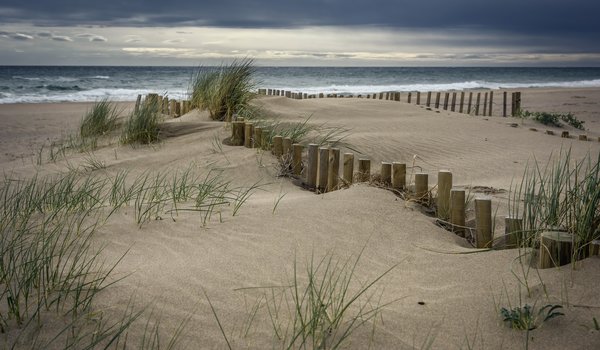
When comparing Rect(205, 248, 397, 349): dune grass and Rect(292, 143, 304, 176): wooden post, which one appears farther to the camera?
Rect(292, 143, 304, 176): wooden post

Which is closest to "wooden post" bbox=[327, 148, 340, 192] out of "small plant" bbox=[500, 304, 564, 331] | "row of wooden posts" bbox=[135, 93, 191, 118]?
"small plant" bbox=[500, 304, 564, 331]

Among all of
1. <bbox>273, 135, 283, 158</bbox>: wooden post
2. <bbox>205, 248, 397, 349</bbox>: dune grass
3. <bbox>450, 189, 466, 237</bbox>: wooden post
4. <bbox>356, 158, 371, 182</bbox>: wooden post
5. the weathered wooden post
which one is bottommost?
<bbox>205, 248, 397, 349</bbox>: dune grass

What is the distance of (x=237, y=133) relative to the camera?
7.22m

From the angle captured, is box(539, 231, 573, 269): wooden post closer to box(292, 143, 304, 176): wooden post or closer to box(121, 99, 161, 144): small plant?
box(292, 143, 304, 176): wooden post

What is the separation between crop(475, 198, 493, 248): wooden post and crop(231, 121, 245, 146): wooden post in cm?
397

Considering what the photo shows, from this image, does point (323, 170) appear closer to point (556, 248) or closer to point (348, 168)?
point (348, 168)

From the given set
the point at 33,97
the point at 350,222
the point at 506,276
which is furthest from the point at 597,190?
the point at 33,97

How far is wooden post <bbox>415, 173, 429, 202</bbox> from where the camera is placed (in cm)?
477

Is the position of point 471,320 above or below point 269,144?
below

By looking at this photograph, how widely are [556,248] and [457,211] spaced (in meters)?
1.22

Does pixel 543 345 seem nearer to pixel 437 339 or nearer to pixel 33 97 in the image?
pixel 437 339

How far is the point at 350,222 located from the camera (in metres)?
4.27

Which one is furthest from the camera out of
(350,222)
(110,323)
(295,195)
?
(295,195)

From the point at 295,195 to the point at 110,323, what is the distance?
2819 millimetres
